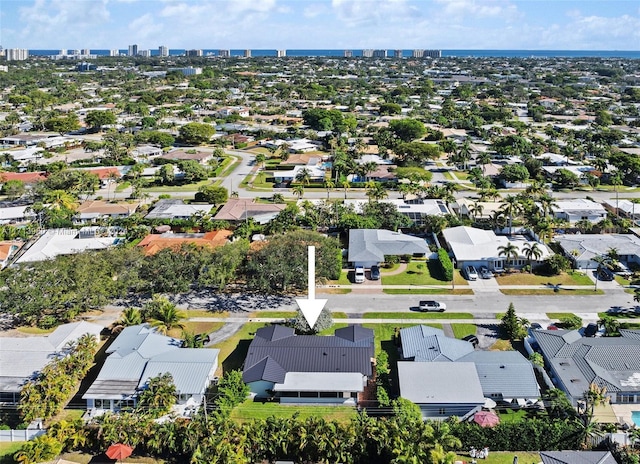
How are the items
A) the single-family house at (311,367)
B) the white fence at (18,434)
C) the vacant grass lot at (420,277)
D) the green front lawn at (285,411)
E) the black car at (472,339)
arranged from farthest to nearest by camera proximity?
the vacant grass lot at (420,277) → the black car at (472,339) → the single-family house at (311,367) → the green front lawn at (285,411) → the white fence at (18,434)

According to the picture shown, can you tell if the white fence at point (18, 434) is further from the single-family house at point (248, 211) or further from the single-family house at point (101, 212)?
the single-family house at point (101, 212)

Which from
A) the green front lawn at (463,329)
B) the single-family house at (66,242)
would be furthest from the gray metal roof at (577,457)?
the single-family house at (66,242)

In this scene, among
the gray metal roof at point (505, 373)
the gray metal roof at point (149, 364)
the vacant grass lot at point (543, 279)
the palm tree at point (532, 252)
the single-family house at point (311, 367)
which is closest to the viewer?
the gray metal roof at point (505, 373)

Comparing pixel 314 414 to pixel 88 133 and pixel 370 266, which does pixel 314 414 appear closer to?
pixel 370 266

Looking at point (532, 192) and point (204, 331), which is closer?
point (204, 331)

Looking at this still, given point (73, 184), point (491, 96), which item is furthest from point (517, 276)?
point (491, 96)

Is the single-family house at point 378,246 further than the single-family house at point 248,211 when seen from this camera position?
No

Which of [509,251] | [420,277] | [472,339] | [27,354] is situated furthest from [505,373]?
[27,354]
